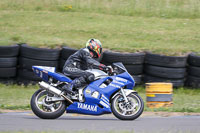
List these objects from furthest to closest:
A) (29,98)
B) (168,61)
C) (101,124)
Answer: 1. (168,61)
2. (29,98)
3. (101,124)

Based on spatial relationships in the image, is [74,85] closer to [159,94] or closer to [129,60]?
[159,94]

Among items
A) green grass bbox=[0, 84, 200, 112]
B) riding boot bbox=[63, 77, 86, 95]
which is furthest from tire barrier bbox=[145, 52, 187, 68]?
riding boot bbox=[63, 77, 86, 95]

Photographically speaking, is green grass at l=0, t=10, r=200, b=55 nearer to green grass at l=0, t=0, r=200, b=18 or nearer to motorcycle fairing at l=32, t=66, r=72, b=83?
green grass at l=0, t=0, r=200, b=18

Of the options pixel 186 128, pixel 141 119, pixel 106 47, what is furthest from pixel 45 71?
pixel 106 47

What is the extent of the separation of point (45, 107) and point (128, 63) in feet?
15.1

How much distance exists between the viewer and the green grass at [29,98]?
9398 millimetres

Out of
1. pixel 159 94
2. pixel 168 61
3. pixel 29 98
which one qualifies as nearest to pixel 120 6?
pixel 168 61

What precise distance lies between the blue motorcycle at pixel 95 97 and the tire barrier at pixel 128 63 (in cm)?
406

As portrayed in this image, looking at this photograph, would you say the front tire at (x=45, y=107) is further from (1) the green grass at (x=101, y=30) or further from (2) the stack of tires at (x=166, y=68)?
(1) the green grass at (x=101, y=30)

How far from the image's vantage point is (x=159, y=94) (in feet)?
31.7

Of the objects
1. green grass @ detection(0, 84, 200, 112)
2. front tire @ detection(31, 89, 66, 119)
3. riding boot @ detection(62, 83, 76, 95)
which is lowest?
green grass @ detection(0, 84, 200, 112)

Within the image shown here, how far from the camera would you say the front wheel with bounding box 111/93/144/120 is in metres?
7.61

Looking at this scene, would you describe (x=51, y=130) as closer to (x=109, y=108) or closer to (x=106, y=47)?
(x=109, y=108)

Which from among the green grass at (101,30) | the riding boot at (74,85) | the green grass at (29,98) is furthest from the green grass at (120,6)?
the riding boot at (74,85)
